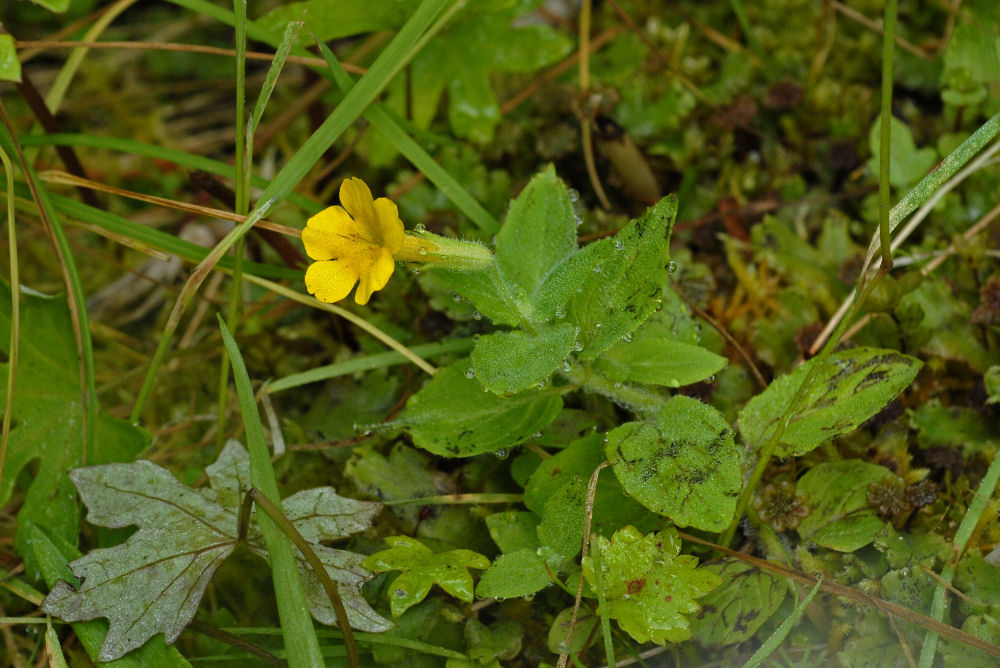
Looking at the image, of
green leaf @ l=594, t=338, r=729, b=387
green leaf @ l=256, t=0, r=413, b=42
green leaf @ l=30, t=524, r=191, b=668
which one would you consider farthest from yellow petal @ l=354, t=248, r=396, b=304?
green leaf @ l=256, t=0, r=413, b=42

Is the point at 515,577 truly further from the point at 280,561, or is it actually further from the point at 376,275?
the point at 376,275

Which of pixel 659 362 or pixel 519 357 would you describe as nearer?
pixel 519 357

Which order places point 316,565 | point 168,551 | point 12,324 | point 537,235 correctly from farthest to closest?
point 12,324 → point 537,235 → point 168,551 → point 316,565

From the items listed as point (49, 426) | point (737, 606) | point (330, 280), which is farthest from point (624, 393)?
point (49, 426)

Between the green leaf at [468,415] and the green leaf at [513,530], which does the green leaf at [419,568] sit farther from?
the green leaf at [468,415]

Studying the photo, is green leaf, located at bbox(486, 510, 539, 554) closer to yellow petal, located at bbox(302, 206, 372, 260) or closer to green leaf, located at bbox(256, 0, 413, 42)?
yellow petal, located at bbox(302, 206, 372, 260)

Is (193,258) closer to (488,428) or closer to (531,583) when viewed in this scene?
(488,428)

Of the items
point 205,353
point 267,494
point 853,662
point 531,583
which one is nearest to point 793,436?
point 853,662
